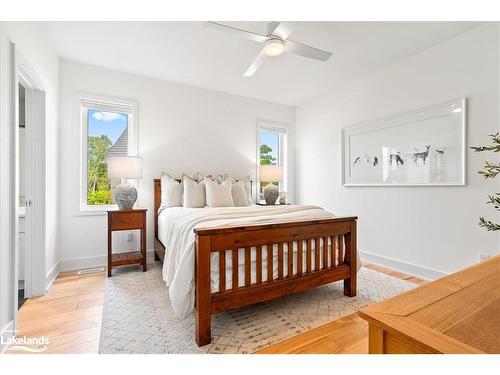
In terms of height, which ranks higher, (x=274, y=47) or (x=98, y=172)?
(x=274, y=47)

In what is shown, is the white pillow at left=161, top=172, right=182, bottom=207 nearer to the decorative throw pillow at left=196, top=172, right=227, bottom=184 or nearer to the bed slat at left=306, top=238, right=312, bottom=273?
the decorative throw pillow at left=196, top=172, right=227, bottom=184

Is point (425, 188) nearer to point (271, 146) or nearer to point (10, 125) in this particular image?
point (271, 146)

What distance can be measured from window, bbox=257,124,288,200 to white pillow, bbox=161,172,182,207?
5.23ft

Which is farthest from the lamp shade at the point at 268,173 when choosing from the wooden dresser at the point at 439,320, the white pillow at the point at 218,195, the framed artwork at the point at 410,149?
the wooden dresser at the point at 439,320

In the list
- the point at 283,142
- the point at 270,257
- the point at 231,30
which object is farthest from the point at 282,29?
the point at 283,142

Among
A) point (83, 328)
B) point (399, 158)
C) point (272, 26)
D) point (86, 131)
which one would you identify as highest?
point (272, 26)

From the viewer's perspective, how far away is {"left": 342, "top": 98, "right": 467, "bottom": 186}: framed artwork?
263 centimetres

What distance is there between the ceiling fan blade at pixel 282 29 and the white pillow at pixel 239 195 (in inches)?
77.4

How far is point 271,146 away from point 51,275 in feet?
12.2

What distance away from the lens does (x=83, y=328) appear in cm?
186

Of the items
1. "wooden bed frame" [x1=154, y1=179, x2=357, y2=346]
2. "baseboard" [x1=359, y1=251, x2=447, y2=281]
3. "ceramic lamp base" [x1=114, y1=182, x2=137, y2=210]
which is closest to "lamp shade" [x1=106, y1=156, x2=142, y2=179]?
"ceramic lamp base" [x1=114, y1=182, x2=137, y2=210]

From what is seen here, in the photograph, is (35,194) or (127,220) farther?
(127,220)

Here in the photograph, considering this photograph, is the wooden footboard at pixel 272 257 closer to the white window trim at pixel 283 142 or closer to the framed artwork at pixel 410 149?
the framed artwork at pixel 410 149
